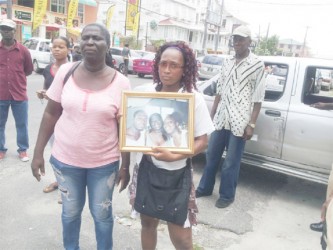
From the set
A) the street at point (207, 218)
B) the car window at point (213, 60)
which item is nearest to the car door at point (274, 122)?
the street at point (207, 218)

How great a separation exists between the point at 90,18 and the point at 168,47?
111 ft

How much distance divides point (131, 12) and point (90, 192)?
99.4 feet

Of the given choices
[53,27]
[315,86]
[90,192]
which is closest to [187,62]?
[90,192]

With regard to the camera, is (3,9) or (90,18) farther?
(90,18)

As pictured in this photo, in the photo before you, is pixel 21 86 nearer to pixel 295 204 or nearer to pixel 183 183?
pixel 183 183

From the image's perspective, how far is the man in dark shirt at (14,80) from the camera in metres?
4.39

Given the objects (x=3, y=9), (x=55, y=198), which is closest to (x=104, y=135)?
(x=55, y=198)

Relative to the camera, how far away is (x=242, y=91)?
11.4 ft

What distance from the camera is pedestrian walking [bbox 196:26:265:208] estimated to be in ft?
11.3

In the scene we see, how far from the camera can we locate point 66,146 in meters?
2.20

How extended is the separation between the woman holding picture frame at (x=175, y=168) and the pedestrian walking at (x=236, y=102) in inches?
57.3

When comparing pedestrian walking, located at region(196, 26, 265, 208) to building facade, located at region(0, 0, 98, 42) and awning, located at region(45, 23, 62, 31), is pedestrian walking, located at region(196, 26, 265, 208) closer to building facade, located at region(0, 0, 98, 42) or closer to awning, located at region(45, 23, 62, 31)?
building facade, located at region(0, 0, 98, 42)

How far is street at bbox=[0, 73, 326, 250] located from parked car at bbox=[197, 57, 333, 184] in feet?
1.53

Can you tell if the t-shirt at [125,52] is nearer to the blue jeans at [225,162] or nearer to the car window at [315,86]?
the car window at [315,86]
